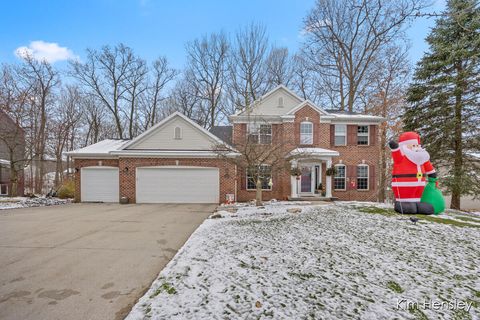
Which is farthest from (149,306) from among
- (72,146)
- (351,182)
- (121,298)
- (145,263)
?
(72,146)

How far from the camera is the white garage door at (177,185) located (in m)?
12.2

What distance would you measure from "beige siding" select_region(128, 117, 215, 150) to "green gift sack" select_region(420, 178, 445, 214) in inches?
380

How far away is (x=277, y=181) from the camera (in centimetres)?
1341

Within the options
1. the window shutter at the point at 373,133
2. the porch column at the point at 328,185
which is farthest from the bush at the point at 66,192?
the window shutter at the point at 373,133

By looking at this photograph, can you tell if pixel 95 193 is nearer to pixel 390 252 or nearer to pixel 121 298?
pixel 121 298

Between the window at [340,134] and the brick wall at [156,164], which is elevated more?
the window at [340,134]

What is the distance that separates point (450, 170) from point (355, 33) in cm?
1215

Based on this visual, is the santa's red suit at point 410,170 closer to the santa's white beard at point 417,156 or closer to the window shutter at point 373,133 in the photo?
the santa's white beard at point 417,156

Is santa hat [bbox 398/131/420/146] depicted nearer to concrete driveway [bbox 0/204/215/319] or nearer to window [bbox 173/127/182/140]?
concrete driveway [bbox 0/204/215/319]

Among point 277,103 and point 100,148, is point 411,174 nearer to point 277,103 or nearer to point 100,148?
point 277,103

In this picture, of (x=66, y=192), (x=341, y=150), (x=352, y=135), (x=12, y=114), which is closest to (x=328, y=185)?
(x=341, y=150)

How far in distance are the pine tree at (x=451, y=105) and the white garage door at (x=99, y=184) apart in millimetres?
17547

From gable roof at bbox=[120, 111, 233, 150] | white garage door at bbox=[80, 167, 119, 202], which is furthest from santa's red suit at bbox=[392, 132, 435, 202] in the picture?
white garage door at bbox=[80, 167, 119, 202]

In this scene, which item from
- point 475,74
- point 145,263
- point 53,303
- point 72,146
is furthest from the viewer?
point 72,146
